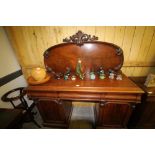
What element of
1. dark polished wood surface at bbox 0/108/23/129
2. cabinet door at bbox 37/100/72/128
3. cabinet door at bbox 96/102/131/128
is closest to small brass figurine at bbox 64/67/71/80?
cabinet door at bbox 37/100/72/128

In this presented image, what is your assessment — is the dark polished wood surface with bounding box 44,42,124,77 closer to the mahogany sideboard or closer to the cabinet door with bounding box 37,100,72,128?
the mahogany sideboard

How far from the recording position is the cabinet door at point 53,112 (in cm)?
128

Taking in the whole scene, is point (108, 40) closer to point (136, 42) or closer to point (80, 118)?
point (136, 42)

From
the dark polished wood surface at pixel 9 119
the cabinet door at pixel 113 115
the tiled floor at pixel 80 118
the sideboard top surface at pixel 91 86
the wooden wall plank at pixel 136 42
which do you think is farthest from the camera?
the tiled floor at pixel 80 118

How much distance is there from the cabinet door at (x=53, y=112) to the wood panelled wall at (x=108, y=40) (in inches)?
30.8

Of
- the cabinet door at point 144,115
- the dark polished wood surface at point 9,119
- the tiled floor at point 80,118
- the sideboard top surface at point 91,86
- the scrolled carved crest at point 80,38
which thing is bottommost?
the tiled floor at point 80,118

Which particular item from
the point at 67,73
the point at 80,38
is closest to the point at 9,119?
the point at 67,73

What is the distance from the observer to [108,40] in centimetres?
142

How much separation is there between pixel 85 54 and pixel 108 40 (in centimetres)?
39

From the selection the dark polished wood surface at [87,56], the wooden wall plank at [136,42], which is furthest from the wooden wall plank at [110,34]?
the wooden wall plank at [136,42]

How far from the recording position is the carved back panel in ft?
4.49

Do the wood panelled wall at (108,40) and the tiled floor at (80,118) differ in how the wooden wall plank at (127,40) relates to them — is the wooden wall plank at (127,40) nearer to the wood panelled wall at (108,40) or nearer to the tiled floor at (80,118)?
the wood panelled wall at (108,40)

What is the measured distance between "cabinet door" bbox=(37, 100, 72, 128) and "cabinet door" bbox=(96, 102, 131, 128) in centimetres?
51
